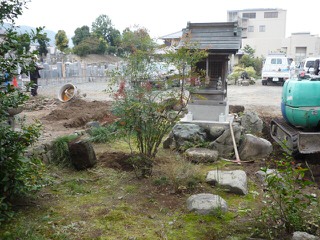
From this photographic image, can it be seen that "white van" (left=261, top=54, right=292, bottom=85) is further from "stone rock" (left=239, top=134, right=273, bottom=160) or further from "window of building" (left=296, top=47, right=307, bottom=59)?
"window of building" (left=296, top=47, right=307, bottom=59)

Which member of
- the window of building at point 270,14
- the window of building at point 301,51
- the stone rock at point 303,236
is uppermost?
the window of building at point 270,14

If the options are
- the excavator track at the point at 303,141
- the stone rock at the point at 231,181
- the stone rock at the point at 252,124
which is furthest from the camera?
the stone rock at the point at 252,124

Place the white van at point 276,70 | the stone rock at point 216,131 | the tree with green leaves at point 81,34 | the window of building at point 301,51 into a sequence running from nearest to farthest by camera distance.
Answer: the stone rock at point 216,131 < the white van at point 276,70 < the tree with green leaves at point 81,34 < the window of building at point 301,51

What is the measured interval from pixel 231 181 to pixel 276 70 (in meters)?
19.6

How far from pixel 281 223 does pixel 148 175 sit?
2182 mm

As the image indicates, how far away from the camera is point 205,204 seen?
12.5 feet

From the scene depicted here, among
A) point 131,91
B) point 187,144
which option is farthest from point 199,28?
point 131,91

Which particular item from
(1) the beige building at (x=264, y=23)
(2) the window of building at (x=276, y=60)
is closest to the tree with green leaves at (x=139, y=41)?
(2) the window of building at (x=276, y=60)

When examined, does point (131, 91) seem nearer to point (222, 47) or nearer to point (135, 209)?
point (135, 209)

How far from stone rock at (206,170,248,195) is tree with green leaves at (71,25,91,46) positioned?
3633cm

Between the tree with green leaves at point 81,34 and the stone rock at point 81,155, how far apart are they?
35.5m

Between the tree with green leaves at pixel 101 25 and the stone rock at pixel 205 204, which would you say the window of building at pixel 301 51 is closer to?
the tree with green leaves at pixel 101 25

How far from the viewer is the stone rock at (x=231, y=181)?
4484 millimetres

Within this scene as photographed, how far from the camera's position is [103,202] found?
409cm
